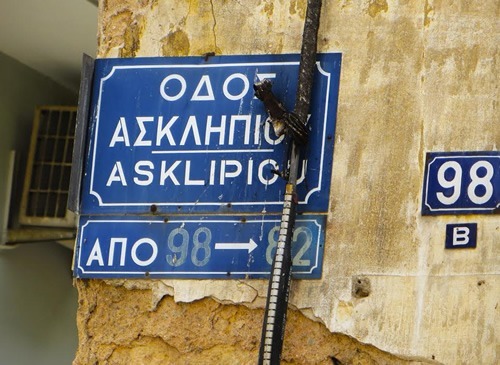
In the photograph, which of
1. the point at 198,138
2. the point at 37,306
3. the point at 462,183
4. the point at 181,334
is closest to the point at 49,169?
the point at 37,306

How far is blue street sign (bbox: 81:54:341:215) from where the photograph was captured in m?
4.84

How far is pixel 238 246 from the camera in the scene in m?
4.80

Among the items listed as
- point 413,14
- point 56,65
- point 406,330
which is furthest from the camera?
point 56,65

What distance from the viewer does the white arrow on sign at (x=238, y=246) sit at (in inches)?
188

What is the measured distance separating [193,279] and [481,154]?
1042mm

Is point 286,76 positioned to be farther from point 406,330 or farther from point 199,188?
point 406,330

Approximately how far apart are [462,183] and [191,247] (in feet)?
3.06

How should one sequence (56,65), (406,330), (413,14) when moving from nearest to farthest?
(406,330)
(413,14)
(56,65)

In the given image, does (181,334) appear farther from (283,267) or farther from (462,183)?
(462,183)

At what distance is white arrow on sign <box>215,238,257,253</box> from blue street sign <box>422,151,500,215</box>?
0.58 meters

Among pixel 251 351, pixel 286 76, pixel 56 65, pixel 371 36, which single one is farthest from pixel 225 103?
pixel 56 65

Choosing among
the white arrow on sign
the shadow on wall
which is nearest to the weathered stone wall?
the white arrow on sign

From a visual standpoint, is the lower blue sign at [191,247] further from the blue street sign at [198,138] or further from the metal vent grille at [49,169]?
the metal vent grille at [49,169]

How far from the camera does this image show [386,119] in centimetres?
478
